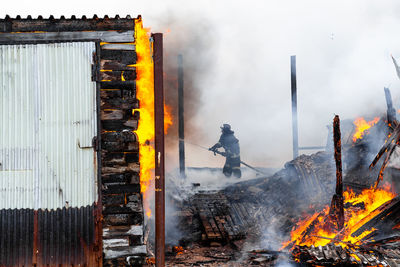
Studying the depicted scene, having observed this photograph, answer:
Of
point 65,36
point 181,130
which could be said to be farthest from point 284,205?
point 65,36

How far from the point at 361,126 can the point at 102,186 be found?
987 centimetres

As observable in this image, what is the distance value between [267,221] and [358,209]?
8.61 feet

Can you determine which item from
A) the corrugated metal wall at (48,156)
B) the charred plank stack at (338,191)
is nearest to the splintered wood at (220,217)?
the charred plank stack at (338,191)

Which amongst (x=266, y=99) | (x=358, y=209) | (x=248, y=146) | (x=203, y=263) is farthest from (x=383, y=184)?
(x=266, y=99)

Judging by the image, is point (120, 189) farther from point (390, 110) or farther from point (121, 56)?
point (390, 110)

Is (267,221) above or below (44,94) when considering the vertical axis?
below

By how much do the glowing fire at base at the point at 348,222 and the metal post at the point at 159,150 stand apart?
12.5ft

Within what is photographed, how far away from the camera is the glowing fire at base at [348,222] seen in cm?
779

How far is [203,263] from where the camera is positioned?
8094 millimetres

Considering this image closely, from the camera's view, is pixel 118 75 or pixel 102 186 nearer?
pixel 102 186

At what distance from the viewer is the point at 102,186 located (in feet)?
17.3

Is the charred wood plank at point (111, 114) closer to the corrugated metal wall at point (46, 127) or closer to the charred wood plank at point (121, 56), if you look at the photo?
the corrugated metal wall at point (46, 127)

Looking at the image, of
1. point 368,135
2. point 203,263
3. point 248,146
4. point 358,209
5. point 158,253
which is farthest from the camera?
point 248,146

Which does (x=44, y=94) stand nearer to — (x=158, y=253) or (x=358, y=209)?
(x=158, y=253)
